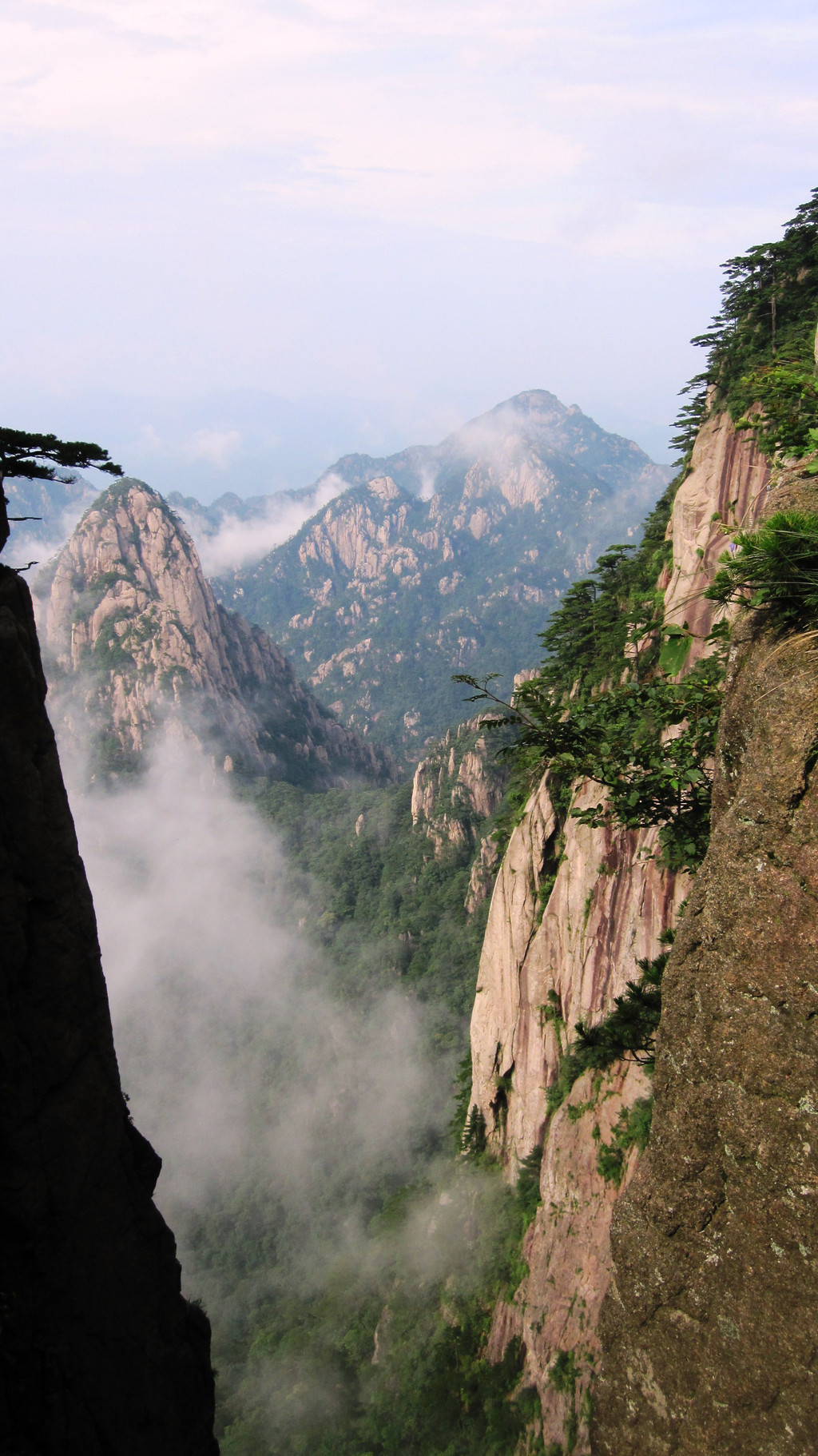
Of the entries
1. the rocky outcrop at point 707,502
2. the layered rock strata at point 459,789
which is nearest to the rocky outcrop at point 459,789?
the layered rock strata at point 459,789

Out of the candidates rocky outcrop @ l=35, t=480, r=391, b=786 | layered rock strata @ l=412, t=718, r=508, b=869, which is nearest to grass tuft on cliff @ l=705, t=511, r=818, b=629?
layered rock strata @ l=412, t=718, r=508, b=869

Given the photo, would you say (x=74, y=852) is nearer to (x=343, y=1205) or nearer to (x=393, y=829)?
(x=343, y=1205)

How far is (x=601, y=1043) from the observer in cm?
1306

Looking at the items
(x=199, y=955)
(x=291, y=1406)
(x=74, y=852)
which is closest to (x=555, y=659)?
(x=74, y=852)

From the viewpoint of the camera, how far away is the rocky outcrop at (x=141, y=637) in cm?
16200

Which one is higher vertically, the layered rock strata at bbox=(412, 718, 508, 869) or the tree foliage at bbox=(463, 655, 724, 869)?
the tree foliage at bbox=(463, 655, 724, 869)

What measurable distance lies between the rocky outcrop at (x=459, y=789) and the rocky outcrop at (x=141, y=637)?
59.9m

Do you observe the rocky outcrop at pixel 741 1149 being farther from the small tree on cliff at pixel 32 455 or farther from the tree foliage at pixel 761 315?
the tree foliage at pixel 761 315

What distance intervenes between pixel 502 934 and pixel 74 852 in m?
31.3

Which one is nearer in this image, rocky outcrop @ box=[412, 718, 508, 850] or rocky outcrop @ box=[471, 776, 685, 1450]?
rocky outcrop @ box=[471, 776, 685, 1450]

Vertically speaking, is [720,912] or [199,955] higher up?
[720,912]

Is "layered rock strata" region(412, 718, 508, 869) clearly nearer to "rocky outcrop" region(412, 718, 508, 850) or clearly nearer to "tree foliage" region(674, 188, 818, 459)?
"rocky outcrop" region(412, 718, 508, 850)

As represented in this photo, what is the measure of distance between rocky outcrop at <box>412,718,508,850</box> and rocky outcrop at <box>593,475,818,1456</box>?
347ft

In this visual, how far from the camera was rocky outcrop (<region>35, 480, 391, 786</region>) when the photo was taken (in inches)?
6378
